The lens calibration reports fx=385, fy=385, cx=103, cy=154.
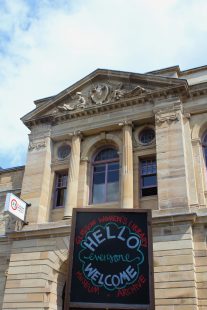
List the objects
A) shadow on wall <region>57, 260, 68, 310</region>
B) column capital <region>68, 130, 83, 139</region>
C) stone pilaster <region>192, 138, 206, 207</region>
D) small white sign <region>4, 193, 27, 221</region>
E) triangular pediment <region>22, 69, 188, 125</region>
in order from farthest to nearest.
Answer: column capital <region>68, 130, 83, 139</region> → triangular pediment <region>22, 69, 188, 125</region> → small white sign <region>4, 193, 27, 221</region> → shadow on wall <region>57, 260, 68, 310</region> → stone pilaster <region>192, 138, 206, 207</region>

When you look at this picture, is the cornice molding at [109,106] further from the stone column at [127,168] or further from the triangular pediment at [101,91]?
the stone column at [127,168]

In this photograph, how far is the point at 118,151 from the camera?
62.5 ft

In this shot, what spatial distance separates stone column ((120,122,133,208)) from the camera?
55.0ft

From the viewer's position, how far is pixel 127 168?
57.5ft

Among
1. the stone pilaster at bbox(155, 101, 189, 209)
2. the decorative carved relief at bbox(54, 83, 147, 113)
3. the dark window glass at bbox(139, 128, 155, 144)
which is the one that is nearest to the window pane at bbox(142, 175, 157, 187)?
the stone pilaster at bbox(155, 101, 189, 209)

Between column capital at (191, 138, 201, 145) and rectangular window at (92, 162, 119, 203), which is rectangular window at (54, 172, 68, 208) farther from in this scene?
column capital at (191, 138, 201, 145)

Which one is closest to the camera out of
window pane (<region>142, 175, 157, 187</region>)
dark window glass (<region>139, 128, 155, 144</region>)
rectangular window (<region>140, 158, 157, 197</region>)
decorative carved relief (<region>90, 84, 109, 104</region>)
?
rectangular window (<region>140, 158, 157, 197</region>)

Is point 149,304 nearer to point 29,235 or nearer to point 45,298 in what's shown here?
point 45,298

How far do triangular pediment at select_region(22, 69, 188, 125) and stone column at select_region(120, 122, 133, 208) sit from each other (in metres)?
1.80

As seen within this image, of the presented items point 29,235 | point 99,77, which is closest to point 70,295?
point 29,235

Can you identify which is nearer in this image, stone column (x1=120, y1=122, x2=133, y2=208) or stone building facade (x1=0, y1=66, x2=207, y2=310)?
stone building facade (x1=0, y1=66, x2=207, y2=310)

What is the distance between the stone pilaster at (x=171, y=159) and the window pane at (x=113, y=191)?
2422 millimetres

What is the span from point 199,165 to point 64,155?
7.12 meters

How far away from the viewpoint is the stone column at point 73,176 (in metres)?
17.7
